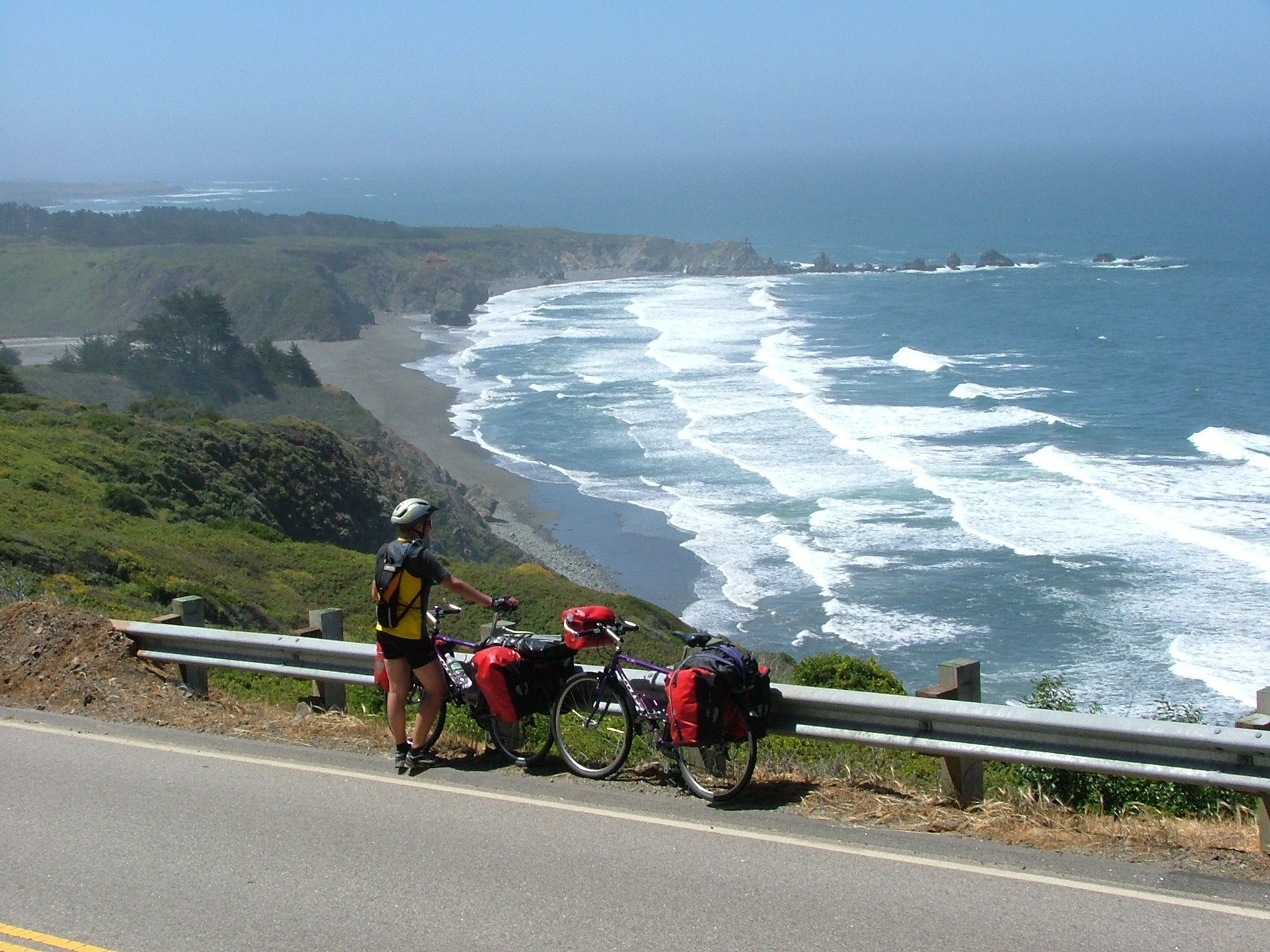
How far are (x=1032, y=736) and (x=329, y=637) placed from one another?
15.6 feet

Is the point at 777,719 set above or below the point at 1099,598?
above

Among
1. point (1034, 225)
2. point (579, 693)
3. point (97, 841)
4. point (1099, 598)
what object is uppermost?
point (1034, 225)

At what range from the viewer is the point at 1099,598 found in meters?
30.3

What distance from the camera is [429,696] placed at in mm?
7457

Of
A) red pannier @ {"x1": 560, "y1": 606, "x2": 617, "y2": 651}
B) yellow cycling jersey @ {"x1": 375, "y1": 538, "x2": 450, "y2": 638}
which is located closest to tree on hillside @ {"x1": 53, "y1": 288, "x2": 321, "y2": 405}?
yellow cycling jersey @ {"x1": 375, "y1": 538, "x2": 450, "y2": 638}

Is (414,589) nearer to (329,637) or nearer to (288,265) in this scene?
(329,637)

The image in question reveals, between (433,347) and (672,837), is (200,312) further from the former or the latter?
(672,837)

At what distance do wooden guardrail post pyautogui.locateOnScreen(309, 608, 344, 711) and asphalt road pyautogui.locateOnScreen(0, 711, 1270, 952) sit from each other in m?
1.23

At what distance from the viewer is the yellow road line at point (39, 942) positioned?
17.5 feet

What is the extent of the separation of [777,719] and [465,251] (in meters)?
131

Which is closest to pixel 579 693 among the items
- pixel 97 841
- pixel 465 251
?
pixel 97 841

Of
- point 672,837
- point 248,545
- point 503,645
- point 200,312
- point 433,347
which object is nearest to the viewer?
point 672,837

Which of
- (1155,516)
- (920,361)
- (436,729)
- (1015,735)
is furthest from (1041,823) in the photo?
(920,361)

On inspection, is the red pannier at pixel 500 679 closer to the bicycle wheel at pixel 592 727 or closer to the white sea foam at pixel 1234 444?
the bicycle wheel at pixel 592 727
